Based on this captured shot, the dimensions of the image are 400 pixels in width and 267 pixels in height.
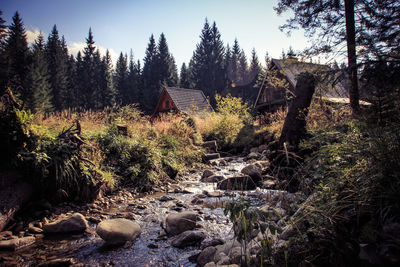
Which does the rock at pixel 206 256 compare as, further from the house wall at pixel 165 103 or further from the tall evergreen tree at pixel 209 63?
the tall evergreen tree at pixel 209 63

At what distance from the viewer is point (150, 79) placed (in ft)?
136

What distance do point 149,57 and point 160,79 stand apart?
25.1 feet

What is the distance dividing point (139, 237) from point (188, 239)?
0.65m

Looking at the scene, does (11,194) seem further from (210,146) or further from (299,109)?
(210,146)

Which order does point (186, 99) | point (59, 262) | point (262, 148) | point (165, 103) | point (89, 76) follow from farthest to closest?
point (89, 76)
point (165, 103)
point (186, 99)
point (262, 148)
point (59, 262)

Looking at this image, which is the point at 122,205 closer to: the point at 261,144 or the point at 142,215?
the point at 142,215

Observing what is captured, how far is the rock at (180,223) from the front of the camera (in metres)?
2.68

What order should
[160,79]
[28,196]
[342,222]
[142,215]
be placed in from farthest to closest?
[160,79] → [142,215] → [28,196] → [342,222]

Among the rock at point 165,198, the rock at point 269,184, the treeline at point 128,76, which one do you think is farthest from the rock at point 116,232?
the treeline at point 128,76

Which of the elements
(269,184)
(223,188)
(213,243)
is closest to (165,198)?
A: (223,188)

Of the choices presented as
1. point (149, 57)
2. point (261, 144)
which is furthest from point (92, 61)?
point (261, 144)

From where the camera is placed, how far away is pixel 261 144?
10445mm

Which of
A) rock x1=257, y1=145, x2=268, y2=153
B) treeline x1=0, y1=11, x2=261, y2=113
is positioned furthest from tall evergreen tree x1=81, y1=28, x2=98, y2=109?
rock x1=257, y1=145, x2=268, y2=153

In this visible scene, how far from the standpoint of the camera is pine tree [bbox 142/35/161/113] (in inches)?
1489
